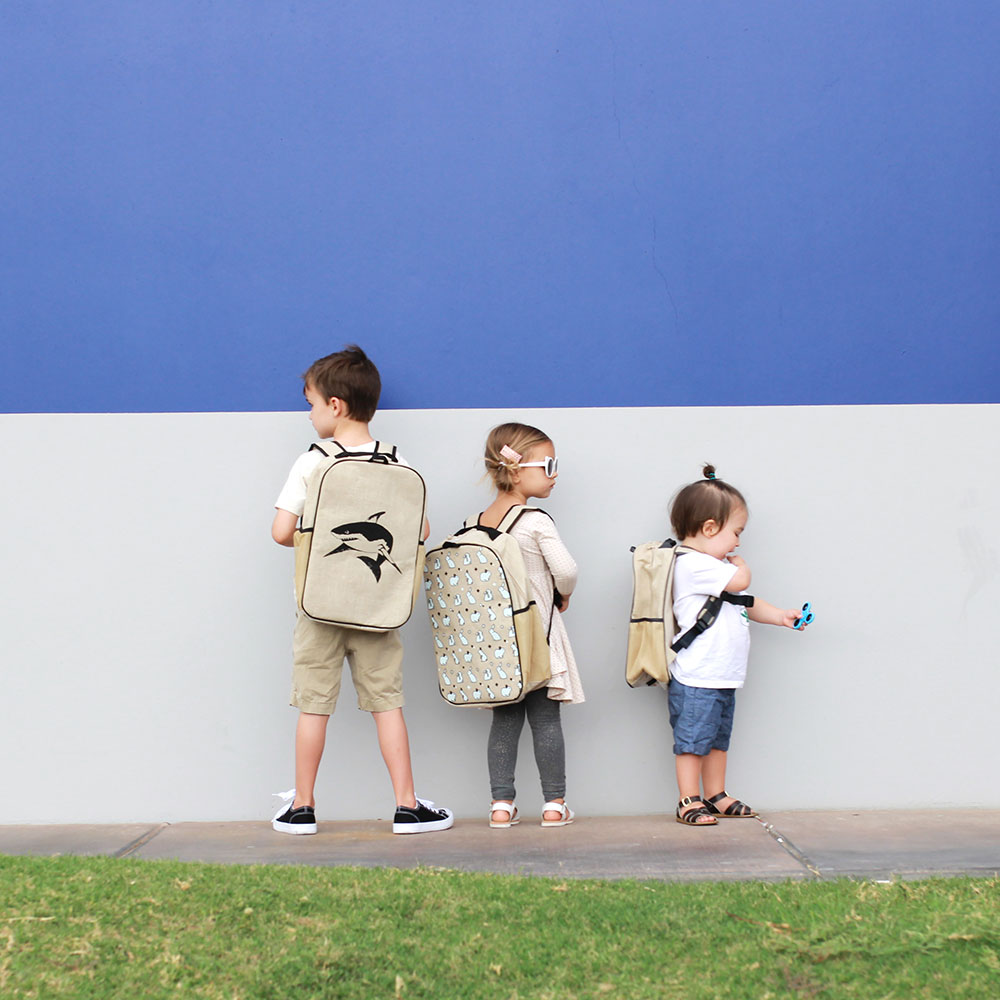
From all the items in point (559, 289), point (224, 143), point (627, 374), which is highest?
point (224, 143)

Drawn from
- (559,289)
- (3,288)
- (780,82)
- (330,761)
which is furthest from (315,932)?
(780,82)

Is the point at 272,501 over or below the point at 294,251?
below

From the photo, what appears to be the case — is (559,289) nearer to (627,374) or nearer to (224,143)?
(627,374)

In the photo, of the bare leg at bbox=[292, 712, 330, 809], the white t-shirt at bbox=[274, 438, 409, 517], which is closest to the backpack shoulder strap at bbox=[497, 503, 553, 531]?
the white t-shirt at bbox=[274, 438, 409, 517]

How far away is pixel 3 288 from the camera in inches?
154

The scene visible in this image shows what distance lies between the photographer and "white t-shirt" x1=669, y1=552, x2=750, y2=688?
11.8 ft

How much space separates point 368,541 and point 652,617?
104 cm

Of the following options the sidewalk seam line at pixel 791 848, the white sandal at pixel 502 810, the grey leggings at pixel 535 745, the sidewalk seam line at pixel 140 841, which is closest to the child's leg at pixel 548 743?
the grey leggings at pixel 535 745

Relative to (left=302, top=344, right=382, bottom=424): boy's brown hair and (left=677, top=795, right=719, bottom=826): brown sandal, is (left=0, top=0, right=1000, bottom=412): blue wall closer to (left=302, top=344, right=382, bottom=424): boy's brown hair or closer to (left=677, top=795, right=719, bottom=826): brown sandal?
(left=302, top=344, right=382, bottom=424): boy's brown hair

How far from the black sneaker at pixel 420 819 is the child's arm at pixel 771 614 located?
4.26 ft

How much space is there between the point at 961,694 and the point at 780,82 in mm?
2389

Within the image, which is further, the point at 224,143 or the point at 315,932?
the point at 224,143

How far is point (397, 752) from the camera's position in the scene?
11.6 feet

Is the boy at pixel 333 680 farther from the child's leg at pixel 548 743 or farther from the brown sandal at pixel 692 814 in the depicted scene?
the brown sandal at pixel 692 814
